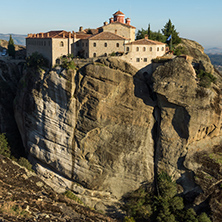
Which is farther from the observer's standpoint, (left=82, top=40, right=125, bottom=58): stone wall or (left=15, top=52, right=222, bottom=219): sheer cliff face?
(left=82, top=40, right=125, bottom=58): stone wall

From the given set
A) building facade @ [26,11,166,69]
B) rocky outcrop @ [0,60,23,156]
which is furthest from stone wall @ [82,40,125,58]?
rocky outcrop @ [0,60,23,156]

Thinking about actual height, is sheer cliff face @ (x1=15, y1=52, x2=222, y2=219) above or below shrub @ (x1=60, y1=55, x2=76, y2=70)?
below

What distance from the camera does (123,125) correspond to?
4566cm

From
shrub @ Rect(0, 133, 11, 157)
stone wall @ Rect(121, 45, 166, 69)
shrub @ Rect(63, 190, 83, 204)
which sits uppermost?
stone wall @ Rect(121, 45, 166, 69)

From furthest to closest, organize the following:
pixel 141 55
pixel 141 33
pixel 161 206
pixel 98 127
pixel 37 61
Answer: pixel 141 33
pixel 37 61
pixel 141 55
pixel 98 127
pixel 161 206

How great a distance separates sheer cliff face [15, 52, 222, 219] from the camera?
43.2m

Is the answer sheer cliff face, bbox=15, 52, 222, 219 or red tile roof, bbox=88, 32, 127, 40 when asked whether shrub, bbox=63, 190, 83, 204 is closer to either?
sheer cliff face, bbox=15, 52, 222, 219

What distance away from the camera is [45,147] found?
1961 inches

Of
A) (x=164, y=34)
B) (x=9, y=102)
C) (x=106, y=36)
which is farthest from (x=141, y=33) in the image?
(x=9, y=102)

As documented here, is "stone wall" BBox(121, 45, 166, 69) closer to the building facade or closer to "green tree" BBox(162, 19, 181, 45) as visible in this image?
the building facade

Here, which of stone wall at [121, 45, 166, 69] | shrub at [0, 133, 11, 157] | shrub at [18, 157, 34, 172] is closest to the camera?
stone wall at [121, 45, 166, 69]

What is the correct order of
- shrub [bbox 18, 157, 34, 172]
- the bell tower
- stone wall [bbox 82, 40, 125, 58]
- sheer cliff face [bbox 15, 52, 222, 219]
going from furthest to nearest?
the bell tower
shrub [bbox 18, 157, 34, 172]
stone wall [bbox 82, 40, 125, 58]
sheer cliff face [bbox 15, 52, 222, 219]

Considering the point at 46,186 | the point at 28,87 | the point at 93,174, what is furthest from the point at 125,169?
the point at 28,87

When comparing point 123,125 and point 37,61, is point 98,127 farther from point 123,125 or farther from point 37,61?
point 37,61
